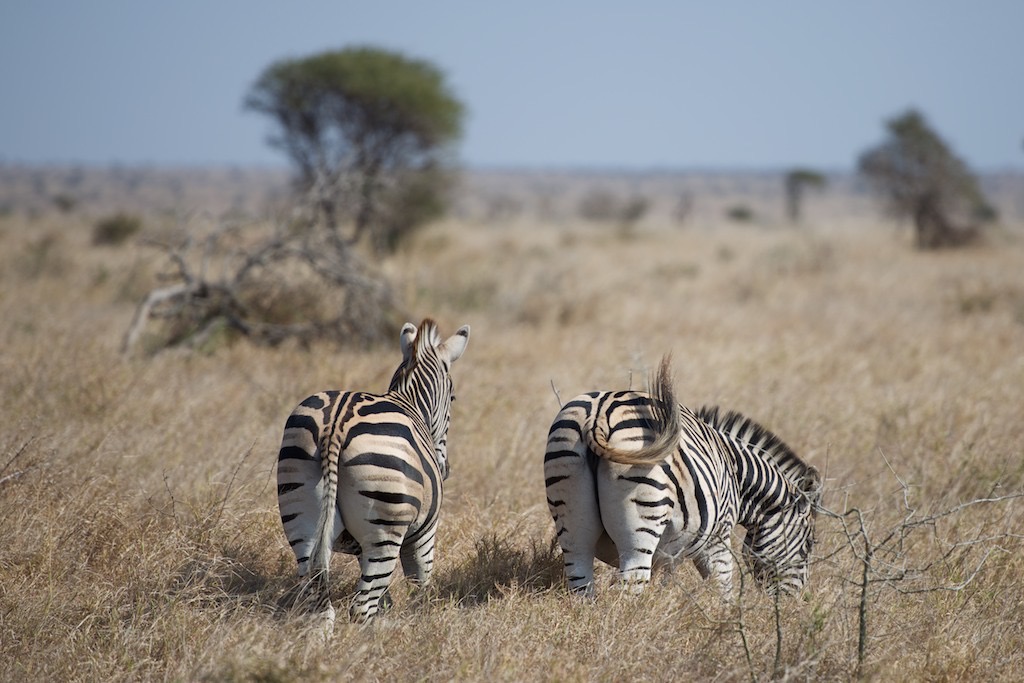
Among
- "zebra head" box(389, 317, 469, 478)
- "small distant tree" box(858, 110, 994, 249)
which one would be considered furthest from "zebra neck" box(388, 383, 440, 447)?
"small distant tree" box(858, 110, 994, 249)

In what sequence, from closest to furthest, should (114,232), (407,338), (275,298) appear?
(407,338)
(275,298)
(114,232)

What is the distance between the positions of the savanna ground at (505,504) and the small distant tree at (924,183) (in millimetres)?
14743

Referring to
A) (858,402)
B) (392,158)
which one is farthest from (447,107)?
(858,402)

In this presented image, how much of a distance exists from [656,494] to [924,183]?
1042 inches

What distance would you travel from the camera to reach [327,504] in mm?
3516

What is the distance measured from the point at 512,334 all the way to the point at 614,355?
1.77m

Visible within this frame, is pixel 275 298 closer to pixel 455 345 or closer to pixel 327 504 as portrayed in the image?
pixel 455 345

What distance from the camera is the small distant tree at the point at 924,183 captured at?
85.1ft

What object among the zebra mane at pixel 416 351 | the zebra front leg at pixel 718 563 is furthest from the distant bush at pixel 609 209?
the zebra front leg at pixel 718 563

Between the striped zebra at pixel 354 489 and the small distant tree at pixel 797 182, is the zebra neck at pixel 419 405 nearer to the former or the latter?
the striped zebra at pixel 354 489

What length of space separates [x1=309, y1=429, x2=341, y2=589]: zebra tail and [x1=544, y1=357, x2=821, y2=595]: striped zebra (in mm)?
931

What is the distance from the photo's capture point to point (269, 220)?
10094 millimetres

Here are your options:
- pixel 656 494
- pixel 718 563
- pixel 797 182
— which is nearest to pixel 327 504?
pixel 656 494

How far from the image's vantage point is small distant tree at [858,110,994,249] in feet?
85.1
